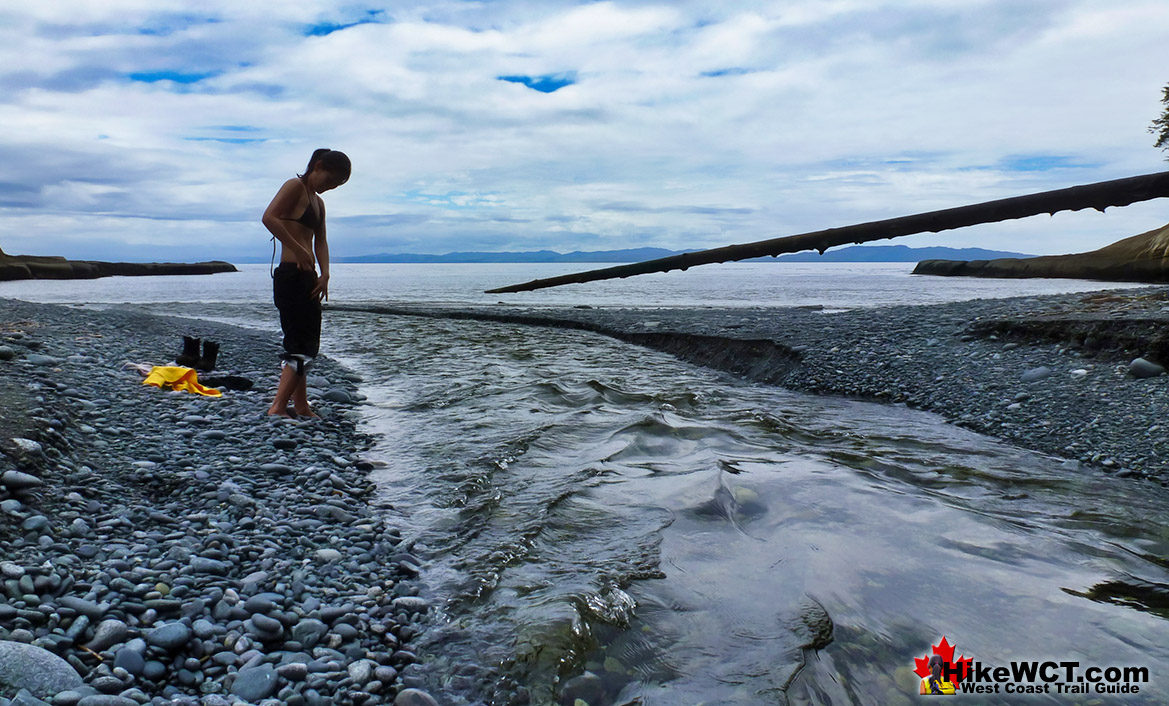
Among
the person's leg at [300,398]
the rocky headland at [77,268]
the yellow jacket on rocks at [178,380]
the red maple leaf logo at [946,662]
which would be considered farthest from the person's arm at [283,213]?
the rocky headland at [77,268]

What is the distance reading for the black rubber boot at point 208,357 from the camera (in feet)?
34.1

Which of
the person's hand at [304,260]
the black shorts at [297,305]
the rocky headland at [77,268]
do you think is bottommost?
the black shorts at [297,305]

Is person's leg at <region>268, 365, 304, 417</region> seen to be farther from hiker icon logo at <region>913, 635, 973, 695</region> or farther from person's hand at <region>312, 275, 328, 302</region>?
hiker icon logo at <region>913, 635, 973, 695</region>

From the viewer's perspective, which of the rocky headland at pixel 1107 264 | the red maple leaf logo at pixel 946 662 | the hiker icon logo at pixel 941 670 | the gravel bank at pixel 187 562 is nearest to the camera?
the gravel bank at pixel 187 562

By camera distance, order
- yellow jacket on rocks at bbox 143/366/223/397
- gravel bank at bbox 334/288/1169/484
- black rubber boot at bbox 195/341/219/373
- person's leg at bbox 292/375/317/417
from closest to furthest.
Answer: gravel bank at bbox 334/288/1169/484 < person's leg at bbox 292/375/317/417 < yellow jacket on rocks at bbox 143/366/223/397 < black rubber boot at bbox 195/341/219/373

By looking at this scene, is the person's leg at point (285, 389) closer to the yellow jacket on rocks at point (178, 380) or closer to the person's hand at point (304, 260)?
the person's hand at point (304, 260)

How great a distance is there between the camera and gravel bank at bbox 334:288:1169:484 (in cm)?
721

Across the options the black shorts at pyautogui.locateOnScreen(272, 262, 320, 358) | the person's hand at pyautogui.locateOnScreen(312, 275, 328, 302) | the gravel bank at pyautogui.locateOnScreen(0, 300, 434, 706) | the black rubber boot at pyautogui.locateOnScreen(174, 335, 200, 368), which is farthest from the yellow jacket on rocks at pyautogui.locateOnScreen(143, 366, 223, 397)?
the person's hand at pyautogui.locateOnScreen(312, 275, 328, 302)

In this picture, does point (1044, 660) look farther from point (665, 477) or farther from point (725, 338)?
point (725, 338)

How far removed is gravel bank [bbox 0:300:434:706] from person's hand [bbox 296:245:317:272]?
5.82ft

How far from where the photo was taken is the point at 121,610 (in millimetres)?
3365

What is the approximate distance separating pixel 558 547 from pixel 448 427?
413 centimetres

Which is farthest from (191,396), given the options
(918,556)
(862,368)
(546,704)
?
(862,368)

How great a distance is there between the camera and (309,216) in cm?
710
